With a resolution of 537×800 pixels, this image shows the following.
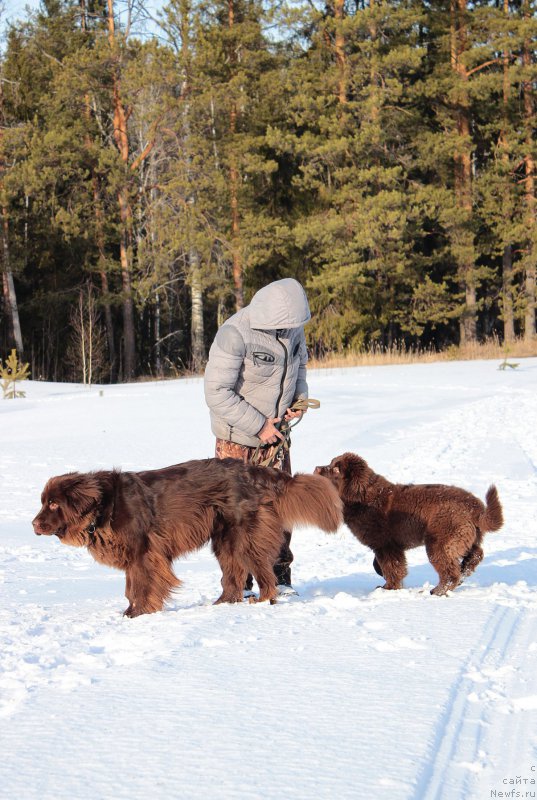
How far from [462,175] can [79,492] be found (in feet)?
101

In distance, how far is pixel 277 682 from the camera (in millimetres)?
3361

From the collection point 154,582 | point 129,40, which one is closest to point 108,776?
point 154,582

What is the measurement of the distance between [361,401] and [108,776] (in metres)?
15.2

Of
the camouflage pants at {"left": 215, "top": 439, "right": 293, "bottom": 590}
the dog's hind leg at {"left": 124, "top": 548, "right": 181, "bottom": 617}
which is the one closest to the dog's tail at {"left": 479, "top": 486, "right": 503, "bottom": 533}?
the camouflage pants at {"left": 215, "top": 439, "right": 293, "bottom": 590}

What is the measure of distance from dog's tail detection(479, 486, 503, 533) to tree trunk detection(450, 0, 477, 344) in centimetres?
2770

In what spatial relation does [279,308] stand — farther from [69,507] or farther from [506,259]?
[506,259]

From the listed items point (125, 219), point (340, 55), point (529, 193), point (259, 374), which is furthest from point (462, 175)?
point (259, 374)

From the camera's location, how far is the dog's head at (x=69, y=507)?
4.72 meters

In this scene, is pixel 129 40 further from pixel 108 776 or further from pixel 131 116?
pixel 108 776

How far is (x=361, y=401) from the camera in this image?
17.5 meters

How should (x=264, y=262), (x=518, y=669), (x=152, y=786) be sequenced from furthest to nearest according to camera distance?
(x=264, y=262)
(x=518, y=669)
(x=152, y=786)

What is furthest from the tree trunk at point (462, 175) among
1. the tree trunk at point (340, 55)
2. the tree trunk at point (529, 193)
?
the tree trunk at point (340, 55)

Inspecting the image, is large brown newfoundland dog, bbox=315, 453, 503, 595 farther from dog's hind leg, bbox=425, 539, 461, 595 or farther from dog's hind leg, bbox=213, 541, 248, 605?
dog's hind leg, bbox=213, 541, 248, 605

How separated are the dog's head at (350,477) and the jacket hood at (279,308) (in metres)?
1.02
